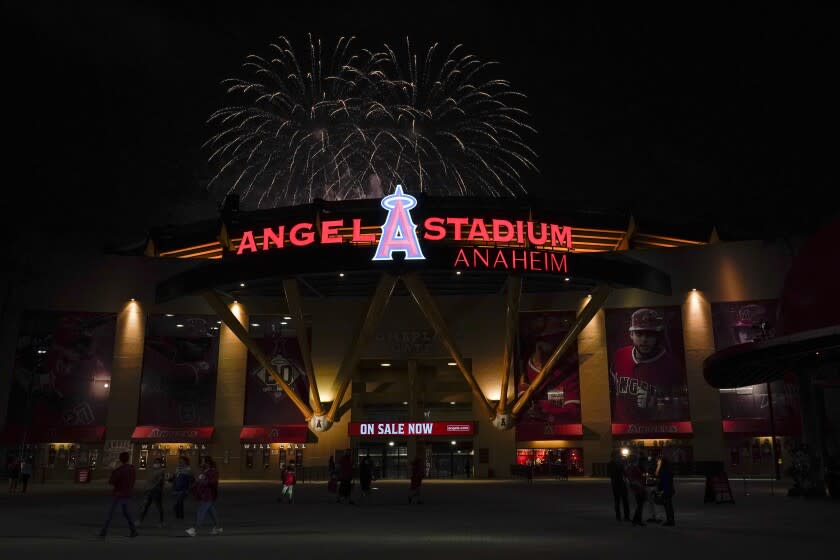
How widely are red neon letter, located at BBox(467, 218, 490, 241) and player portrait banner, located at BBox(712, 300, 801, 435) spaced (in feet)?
63.4

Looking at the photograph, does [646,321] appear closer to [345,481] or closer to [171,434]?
[345,481]

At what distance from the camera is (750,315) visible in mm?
52594

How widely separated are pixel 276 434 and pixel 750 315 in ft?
117

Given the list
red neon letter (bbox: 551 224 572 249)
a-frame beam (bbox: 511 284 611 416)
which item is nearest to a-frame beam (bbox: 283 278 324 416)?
a-frame beam (bbox: 511 284 611 416)

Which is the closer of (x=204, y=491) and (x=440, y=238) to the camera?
(x=204, y=491)

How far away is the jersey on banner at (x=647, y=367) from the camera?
52188mm

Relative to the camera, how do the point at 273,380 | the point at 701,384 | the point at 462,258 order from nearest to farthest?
the point at 462,258, the point at 701,384, the point at 273,380

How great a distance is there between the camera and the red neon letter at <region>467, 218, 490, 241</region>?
4284 cm

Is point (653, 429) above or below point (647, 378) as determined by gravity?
below

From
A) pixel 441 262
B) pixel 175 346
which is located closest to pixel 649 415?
pixel 441 262

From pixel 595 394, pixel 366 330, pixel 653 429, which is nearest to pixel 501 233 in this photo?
pixel 366 330

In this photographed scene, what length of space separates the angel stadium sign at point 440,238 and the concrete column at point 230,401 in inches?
459

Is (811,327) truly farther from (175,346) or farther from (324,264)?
(175,346)

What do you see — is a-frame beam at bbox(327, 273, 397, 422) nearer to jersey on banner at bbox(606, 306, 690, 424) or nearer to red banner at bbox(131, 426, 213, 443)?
red banner at bbox(131, 426, 213, 443)
